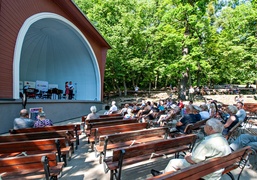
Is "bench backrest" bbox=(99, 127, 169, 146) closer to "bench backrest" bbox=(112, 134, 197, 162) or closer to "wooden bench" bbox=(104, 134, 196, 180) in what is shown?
"wooden bench" bbox=(104, 134, 196, 180)

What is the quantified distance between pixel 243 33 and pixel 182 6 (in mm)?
11799

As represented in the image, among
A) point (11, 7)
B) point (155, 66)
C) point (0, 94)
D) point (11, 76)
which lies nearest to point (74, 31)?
point (11, 7)

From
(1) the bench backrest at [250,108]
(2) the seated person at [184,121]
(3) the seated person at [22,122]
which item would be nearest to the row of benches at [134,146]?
(2) the seated person at [184,121]

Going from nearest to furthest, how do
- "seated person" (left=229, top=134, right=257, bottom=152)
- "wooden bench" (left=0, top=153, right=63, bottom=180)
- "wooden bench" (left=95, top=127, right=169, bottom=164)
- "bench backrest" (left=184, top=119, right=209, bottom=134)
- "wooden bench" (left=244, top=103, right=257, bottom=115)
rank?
"wooden bench" (left=0, top=153, right=63, bottom=180) → "wooden bench" (left=95, top=127, right=169, bottom=164) → "seated person" (left=229, top=134, right=257, bottom=152) → "bench backrest" (left=184, top=119, right=209, bottom=134) → "wooden bench" (left=244, top=103, right=257, bottom=115)

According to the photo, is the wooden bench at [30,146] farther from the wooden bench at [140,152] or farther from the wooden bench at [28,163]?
the wooden bench at [140,152]

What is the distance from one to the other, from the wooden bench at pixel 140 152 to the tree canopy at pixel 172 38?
45.0 feet

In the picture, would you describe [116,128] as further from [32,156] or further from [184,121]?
[32,156]

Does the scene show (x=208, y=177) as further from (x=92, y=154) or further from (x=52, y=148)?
(x=92, y=154)

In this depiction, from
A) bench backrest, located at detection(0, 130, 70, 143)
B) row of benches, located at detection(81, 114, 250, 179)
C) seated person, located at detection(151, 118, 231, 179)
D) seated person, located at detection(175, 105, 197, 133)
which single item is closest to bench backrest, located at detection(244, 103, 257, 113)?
seated person, located at detection(175, 105, 197, 133)

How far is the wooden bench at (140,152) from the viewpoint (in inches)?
106

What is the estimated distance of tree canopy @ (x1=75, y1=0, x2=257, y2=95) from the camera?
17.0 m

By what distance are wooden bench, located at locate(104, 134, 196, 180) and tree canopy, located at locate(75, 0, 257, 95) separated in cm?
1372

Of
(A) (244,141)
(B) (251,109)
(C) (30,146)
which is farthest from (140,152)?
(B) (251,109)

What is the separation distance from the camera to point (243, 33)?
22688 mm
